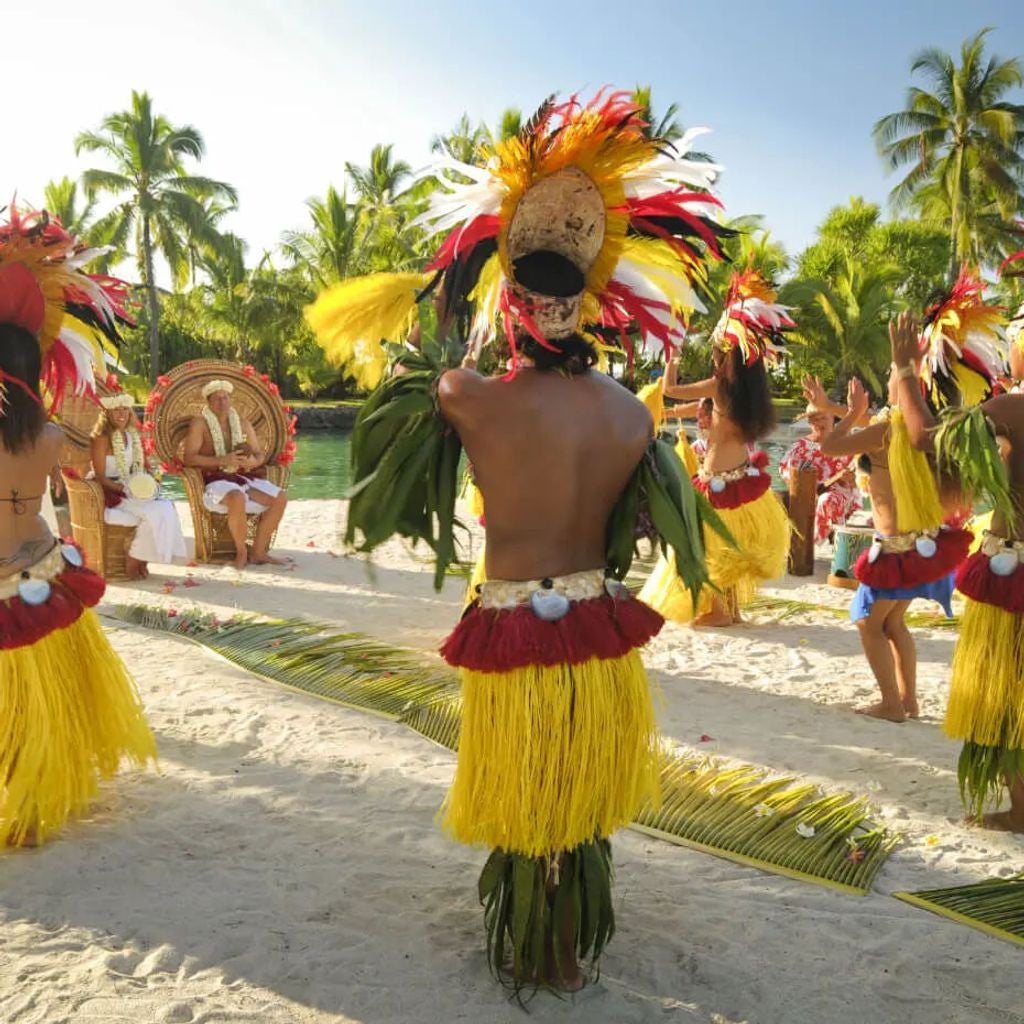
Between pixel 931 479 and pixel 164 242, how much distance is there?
30.1 metres

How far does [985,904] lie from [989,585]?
102 centimetres

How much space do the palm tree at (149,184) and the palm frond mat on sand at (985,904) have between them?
28.6m

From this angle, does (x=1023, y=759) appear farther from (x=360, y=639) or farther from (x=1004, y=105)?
(x=1004, y=105)

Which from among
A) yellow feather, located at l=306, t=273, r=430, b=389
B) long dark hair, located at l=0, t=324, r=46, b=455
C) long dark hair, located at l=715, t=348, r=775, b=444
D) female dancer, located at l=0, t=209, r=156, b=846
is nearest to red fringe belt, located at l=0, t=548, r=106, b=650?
female dancer, located at l=0, t=209, r=156, b=846

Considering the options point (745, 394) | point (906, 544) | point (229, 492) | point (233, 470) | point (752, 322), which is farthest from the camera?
point (233, 470)

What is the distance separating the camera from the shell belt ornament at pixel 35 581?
313 centimetres

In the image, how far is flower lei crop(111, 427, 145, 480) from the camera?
730 centimetres

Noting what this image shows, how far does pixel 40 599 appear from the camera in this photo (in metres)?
3.16

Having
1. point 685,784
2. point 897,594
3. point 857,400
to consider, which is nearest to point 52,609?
point 685,784

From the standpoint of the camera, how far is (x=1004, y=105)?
27812 mm

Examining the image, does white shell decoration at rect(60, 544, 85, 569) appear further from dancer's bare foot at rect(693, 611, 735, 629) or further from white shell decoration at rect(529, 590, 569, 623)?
dancer's bare foot at rect(693, 611, 735, 629)

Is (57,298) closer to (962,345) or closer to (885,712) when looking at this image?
(962,345)

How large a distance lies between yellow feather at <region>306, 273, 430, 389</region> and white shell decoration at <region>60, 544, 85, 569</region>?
1465 mm

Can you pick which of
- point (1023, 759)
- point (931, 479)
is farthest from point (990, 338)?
point (1023, 759)
